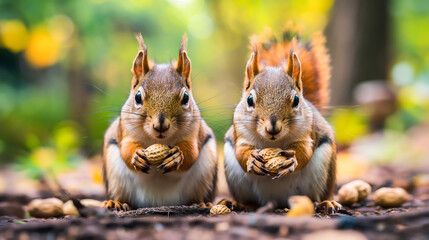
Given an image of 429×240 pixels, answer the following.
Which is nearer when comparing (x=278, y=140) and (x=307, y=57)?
(x=278, y=140)

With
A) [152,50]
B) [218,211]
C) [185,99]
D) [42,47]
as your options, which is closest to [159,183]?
[218,211]

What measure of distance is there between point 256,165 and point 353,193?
2.99 ft

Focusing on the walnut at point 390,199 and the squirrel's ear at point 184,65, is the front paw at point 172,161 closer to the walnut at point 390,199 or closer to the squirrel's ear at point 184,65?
the squirrel's ear at point 184,65

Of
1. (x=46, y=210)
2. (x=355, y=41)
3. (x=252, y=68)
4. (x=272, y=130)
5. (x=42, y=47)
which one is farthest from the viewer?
(x=42, y=47)

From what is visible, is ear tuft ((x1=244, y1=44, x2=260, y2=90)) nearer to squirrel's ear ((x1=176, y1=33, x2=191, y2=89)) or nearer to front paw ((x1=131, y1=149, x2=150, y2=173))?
squirrel's ear ((x1=176, y1=33, x2=191, y2=89))

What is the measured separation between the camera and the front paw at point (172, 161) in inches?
82.6

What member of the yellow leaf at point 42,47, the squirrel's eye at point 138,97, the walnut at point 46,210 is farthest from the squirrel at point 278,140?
the yellow leaf at point 42,47

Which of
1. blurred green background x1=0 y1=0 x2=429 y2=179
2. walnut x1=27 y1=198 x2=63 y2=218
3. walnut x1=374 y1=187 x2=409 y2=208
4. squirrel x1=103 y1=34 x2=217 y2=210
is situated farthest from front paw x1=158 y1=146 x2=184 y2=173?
blurred green background x1=0 y1=0 x2=429 y2=179

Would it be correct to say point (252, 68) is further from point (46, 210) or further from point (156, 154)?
point (46, 210)

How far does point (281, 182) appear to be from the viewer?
231 cm

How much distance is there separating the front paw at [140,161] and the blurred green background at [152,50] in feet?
7.95

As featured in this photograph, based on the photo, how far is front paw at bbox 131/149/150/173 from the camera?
211 centimetres

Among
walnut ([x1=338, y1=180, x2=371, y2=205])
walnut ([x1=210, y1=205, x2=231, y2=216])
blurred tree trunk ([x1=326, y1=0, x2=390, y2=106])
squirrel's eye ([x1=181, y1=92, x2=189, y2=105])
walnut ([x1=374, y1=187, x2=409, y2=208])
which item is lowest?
walnut ([x1=210, y1=205, x2=231, y2=216])

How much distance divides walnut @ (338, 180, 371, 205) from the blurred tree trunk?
13.0 feet
